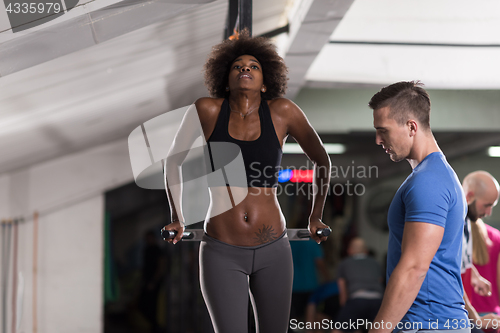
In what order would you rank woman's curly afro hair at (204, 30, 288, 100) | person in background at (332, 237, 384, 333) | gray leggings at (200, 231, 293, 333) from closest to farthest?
gray leggings at (200, 231, 293, 333), woman's curly afro hair at (204, 30, 288, 100), person in background at (332, 237, 384, 333)

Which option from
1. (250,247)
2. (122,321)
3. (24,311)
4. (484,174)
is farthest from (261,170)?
(122,321)

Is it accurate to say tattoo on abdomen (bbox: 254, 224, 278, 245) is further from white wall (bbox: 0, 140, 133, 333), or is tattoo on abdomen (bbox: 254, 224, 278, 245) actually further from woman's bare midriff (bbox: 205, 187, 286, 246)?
white wall (bbox: 0, 140, 133, 333)

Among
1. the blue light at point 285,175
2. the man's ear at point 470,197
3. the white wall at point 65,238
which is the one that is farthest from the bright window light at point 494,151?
the white wall at point 65,238

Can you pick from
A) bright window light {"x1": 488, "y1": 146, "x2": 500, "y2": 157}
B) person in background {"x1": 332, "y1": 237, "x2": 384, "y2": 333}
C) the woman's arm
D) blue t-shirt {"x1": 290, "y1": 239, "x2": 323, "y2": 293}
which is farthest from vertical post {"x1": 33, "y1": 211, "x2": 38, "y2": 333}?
bright window light {"x1": 488, "y1": 146, "x2": 500, "y2": 157}

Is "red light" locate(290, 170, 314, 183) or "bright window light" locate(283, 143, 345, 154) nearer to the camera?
"bright window light" locate(283, 143, 345, 154)

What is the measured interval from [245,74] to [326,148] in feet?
10.7

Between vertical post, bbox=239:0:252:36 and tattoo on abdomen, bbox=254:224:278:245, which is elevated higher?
vertical post, bbox=239:0:252:36

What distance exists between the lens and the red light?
4.81 m

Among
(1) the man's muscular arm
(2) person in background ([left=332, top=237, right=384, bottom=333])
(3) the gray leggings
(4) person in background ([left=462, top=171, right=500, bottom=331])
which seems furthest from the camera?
(2) person in background ([left=332, top=237, right=384, bottom=333])

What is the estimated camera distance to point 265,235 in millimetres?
1419

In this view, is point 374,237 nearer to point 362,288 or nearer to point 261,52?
point 362,288

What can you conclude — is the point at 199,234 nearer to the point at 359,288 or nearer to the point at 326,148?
the point at 359,288

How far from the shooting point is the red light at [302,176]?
4.81m

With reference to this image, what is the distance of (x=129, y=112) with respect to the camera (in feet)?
13.5
